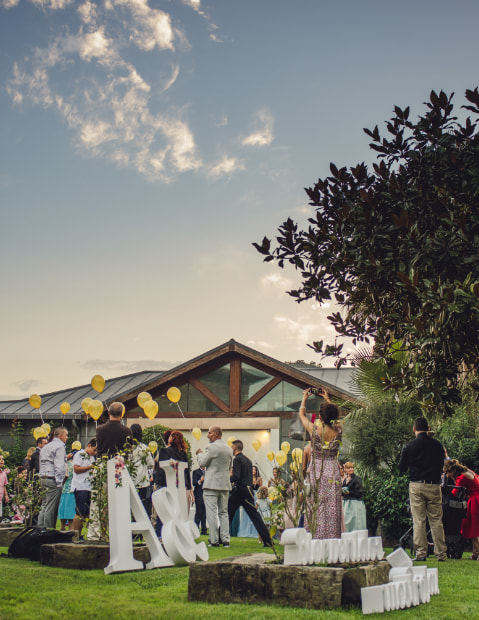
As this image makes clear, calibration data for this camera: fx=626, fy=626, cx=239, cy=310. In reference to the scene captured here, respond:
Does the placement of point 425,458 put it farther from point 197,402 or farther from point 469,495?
point 197,402

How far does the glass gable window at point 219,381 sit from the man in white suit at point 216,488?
32.7 ft

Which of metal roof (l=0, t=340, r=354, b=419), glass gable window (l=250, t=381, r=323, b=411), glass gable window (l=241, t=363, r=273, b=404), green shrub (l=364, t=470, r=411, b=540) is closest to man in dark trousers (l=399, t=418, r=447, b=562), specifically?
green shrub (l=364, t=470, r=411, b=540)

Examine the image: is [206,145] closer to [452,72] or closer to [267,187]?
[267,187]

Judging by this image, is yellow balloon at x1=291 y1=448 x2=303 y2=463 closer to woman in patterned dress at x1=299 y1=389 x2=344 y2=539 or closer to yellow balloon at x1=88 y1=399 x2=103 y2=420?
woman in patterned dress at x1=299 y1=389 x2=344 y2=539

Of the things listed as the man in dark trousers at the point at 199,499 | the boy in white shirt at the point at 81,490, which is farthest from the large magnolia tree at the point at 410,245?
the man in dark trousers at the point at 199,499

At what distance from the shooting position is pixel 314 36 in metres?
7.77

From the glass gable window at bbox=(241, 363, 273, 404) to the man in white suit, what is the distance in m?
9.90

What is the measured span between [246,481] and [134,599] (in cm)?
555

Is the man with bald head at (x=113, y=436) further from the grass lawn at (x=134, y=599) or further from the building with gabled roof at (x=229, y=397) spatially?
the building with gabled roof at (x=229, y=397)

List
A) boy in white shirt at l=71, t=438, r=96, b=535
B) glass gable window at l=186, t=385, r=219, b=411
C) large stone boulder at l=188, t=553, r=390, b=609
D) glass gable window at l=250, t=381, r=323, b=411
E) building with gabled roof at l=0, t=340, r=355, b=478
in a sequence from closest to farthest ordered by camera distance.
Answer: large stone boulder at l=188, t=553, r=390, b=609
boy in white shirt at l=71, t=438, r=96, b=535
building with gabled roof at l=0, t=340, r=355, b=478
glass gable window at l=250, t=381, r=323, b=411
glass gable window at l=186, t=385, r=219, b=411

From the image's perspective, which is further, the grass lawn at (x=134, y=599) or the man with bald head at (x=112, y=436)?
the man with bald head at (x=112, y=436)

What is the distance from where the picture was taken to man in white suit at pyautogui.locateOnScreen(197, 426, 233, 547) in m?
9.92

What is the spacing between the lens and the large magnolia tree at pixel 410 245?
4258mm

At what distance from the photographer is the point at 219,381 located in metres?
20.3
